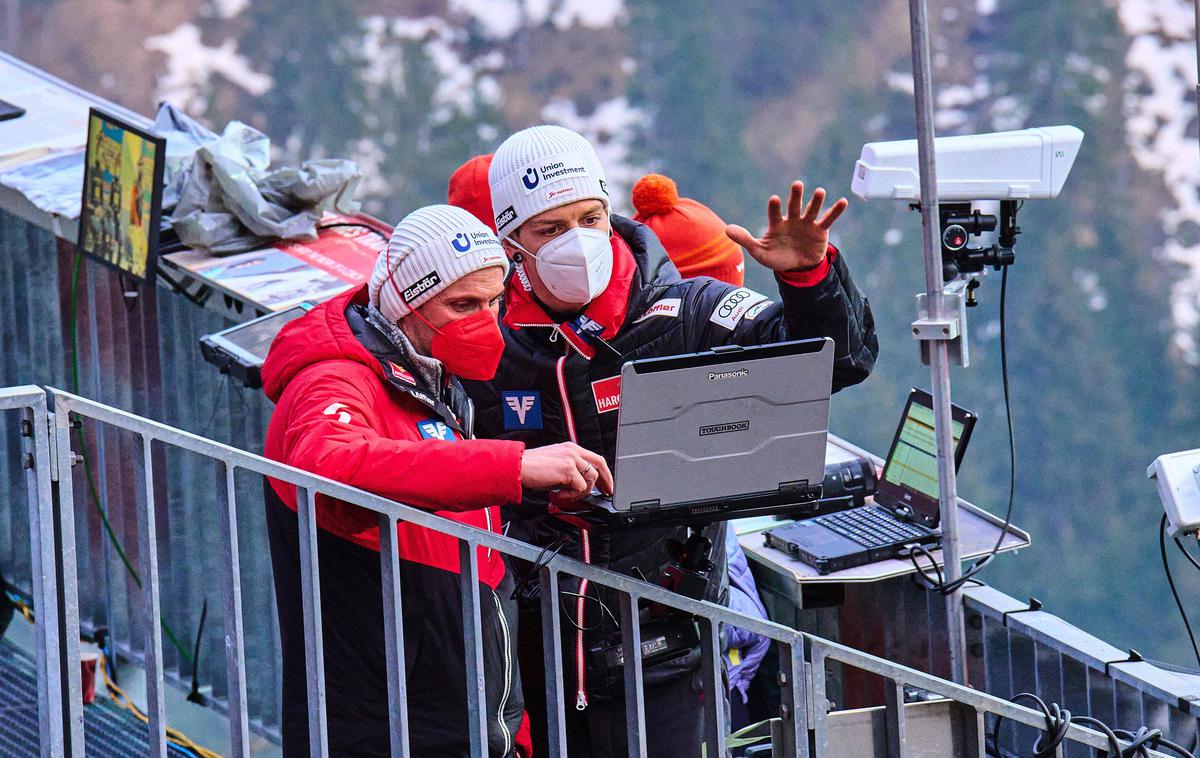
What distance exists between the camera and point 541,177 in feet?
9.03

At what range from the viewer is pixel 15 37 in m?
35.8

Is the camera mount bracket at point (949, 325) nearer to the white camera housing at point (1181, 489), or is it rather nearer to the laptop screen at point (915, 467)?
the white camera housing at point (1181, 489)

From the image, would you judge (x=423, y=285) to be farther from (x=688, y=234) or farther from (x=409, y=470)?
(x=688, y=234)

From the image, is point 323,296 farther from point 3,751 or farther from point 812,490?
point 812,490

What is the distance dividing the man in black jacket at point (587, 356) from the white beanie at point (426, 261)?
11.9 inches

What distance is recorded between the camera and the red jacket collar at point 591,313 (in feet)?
8.86

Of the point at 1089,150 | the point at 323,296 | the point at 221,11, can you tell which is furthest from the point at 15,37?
the point at 323,296

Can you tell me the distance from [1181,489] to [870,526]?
0.88 m

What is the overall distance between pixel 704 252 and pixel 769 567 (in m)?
0.71

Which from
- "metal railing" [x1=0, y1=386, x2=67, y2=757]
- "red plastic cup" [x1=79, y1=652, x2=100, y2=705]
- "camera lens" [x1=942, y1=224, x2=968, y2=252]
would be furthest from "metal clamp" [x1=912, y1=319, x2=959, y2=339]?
"red plastic cup" [x1=79, y1=652, x2=100, y2=705]

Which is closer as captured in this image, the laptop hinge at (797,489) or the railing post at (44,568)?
the railing post at (44,568)

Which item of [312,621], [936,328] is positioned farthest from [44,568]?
[936,328]

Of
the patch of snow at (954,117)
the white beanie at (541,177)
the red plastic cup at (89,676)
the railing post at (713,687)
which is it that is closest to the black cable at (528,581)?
the railing post at (713,687)

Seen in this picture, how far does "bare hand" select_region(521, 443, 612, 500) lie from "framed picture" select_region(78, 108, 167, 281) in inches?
80.3
